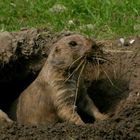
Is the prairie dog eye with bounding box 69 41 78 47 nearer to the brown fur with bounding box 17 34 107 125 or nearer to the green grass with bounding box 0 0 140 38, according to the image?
the brown fur with bounding box 17 34 107 125

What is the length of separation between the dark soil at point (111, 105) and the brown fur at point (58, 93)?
0.96 feet

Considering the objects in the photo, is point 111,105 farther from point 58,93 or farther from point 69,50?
point 69,50

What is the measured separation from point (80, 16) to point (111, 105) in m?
2.09

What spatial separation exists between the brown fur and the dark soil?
29 centimetres

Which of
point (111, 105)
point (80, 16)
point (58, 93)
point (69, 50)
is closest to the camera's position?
point (69, 50)

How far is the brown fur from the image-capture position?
5406mm

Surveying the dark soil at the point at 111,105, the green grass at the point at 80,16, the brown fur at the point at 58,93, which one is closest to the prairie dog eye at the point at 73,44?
the brown fur at the point at 58,93

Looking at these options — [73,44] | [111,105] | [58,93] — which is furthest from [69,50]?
[111,105]

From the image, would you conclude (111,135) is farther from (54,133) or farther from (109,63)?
(109,63)

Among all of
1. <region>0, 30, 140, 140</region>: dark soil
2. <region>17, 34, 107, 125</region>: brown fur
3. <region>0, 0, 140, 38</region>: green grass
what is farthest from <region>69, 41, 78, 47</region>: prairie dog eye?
<region>0, 0, 140, 38</region>: green grass

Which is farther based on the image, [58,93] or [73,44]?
[58,93]

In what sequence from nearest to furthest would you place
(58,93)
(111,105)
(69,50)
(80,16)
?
(69,50), (58,93), (111,105), (80,16)

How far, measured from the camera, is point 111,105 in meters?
5.92

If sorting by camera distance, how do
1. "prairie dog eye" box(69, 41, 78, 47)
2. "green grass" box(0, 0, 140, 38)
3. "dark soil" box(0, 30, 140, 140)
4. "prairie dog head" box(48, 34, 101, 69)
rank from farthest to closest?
"green grass" box(0, 0, 140, 38)
"prairie dog eye" box(69, 41, 78, 47)
"prairie dog head" box(48, 34, 101, 69)
"dark soil" box(0, 30, 140, 140)
